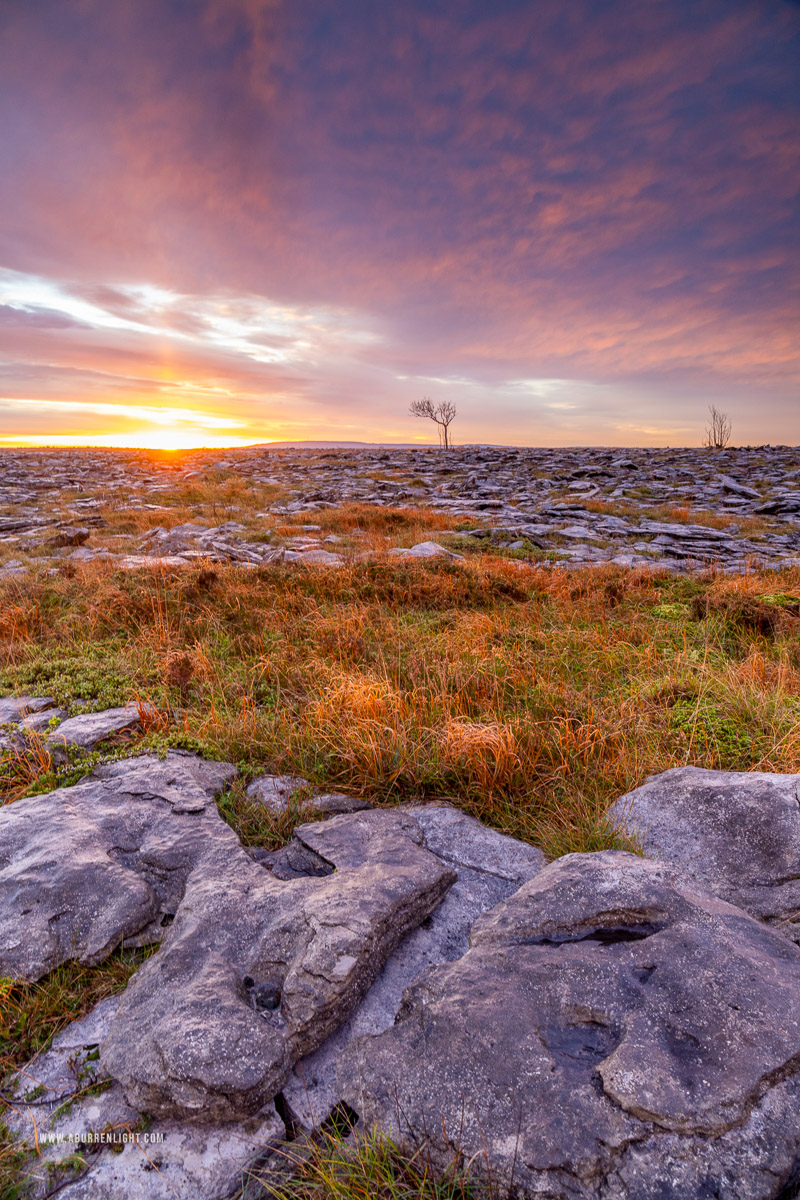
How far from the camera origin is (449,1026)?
2197 mm

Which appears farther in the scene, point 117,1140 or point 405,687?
point 405,687

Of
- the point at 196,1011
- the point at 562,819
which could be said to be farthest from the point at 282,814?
the point at 562,819

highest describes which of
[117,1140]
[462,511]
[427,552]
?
[462,511]

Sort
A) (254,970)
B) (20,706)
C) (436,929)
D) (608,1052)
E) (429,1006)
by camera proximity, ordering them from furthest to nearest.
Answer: (20,706) → (436,929) → (254,970) → (429,1006) → (608,1052)

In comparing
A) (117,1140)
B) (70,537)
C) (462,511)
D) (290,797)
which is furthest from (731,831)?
(462,511)

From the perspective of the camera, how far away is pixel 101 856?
11.2 feet

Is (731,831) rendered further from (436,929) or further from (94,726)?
(94,726)

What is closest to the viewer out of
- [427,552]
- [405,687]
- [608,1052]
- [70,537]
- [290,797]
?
[608,1052]

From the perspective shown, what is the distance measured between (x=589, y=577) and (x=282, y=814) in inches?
306

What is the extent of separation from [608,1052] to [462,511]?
64.2ft

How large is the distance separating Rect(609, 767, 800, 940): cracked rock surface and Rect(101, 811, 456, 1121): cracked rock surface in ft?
4.77

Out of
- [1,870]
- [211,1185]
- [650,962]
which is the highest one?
[650,962]

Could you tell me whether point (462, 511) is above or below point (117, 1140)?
above

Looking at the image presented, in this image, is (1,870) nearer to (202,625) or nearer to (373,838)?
(373,838)
